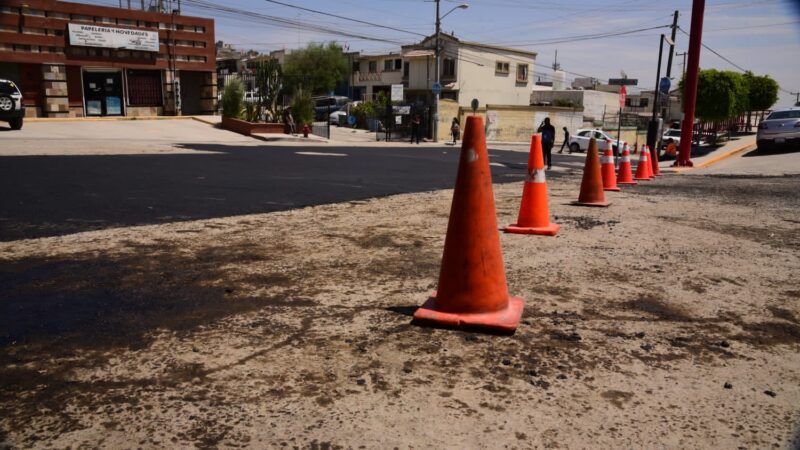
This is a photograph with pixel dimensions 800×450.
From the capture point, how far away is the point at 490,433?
2.26 metres

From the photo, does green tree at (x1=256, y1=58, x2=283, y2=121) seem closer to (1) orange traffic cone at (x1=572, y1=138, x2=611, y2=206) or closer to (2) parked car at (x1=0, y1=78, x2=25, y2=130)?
(2) parked car at (x1=0, y1=78, x2=25, y2=130)

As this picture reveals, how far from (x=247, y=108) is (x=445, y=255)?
26746mm

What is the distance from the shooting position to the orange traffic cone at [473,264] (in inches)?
134

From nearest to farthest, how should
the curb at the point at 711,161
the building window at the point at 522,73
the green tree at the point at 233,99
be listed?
the curb at the point at 711,161 → the green tree at the point at 233,99 → the building window at the point at 522,73

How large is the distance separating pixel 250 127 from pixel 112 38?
8941 mm

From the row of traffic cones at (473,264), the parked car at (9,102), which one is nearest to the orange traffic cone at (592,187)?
the row of traffic cones at (473,264)

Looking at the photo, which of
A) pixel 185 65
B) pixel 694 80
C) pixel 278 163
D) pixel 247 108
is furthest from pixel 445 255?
pixel 185 65

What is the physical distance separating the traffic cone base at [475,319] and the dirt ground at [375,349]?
0.06 m

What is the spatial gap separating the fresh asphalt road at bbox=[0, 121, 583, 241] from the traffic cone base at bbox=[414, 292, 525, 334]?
407 centimetres

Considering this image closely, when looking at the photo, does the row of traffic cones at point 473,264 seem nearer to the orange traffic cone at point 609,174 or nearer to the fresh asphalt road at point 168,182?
the fresh asphalt road at point 168,182

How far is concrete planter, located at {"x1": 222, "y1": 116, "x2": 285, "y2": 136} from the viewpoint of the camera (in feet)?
87.0

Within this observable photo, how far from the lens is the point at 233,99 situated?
1129 inches

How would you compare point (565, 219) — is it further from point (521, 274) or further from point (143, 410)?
point (143, 410)

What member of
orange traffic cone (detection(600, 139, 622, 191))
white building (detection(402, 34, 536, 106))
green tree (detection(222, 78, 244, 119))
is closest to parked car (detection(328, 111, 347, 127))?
white building (detection(402, 34, 536, 106))
